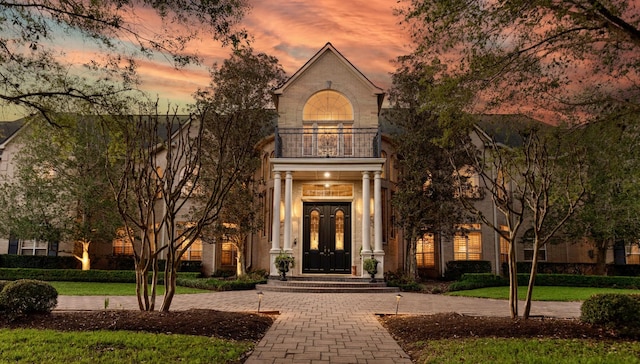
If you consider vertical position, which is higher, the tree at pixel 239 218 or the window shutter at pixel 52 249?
the tree at pixel 239 218

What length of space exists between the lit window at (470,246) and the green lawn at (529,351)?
1433 cm

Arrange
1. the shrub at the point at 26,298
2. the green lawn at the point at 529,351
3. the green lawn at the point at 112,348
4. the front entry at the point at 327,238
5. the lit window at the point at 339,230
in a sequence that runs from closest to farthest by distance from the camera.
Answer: the green lawn at the point at 112,348 < the green lawn at the point at 529,351 < the shrub at the point at 26,298 < the front entry at the point at 327,238 < the lit window at the point at 339,230

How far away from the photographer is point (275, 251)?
658 inches

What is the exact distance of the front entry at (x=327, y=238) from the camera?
18156 millimetres

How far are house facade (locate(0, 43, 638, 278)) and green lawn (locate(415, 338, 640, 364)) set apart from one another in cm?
1035

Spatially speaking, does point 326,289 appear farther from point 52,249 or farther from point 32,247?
point 32,247

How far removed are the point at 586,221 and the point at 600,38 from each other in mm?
13438

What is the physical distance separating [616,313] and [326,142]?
1317cm

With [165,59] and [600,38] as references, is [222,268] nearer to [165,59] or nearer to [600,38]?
[165,59]

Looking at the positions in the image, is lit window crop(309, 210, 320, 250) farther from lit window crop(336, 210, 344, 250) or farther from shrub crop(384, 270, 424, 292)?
shrub crop(384, 270, 424, 292)

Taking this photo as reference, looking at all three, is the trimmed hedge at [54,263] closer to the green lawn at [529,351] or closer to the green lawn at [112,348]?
the green lawn at [112,348]

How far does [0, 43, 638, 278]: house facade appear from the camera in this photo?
17.3 m

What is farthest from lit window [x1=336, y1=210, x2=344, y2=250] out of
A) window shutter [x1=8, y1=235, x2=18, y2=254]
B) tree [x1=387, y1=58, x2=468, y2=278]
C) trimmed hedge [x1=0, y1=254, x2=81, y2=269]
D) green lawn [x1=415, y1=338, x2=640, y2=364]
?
window shutter [x1=8, y1=235, x2=18, y2=254]

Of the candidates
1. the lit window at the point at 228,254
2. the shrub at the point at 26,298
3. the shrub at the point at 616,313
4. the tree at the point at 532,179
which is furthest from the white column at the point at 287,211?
the shrub at the point at 616,313
